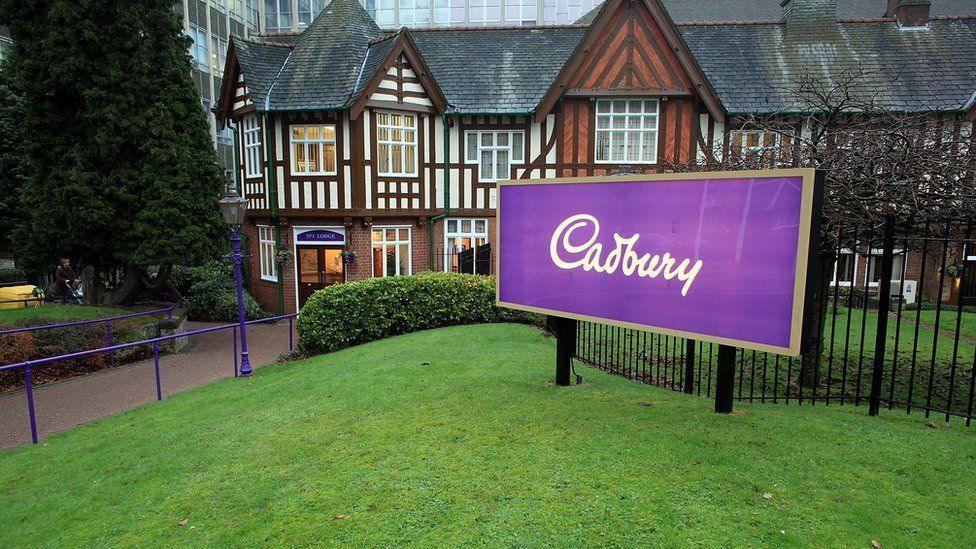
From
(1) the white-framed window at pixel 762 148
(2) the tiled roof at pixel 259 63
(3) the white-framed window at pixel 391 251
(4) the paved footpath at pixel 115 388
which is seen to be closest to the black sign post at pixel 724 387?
(1) the white-framed window at pixel 762 148

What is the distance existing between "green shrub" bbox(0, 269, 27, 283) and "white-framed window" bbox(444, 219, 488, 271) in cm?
2003

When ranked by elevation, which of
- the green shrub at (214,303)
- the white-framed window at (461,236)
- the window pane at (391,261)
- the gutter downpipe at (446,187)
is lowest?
the green shrub at (214,303)

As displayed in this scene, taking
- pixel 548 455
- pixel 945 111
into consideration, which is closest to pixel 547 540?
pixel 548 455

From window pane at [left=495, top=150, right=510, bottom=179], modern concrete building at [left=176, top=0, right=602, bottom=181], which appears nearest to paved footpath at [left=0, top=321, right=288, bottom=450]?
window pane at [left=495, top=150, right=510, bottom=179]

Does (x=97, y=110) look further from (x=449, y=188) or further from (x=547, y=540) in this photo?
(x=547, y=540)

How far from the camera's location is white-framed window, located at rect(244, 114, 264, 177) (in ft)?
62.5

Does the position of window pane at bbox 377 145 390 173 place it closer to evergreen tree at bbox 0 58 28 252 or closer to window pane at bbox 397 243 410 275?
window pane at bbox 397 243 410 275

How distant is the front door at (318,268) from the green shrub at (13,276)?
15.4 meters

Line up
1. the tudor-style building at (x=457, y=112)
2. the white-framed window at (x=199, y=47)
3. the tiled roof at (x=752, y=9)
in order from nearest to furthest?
the tudor-style building at (x=457, y=112), the white-framed window at (x=199, y=47), the tiled roof at (x=752, y=9)

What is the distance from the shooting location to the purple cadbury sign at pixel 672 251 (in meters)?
5.02

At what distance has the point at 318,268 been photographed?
62.5 feet

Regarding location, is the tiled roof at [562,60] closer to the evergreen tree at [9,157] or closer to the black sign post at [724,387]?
the evergreen tree at [9,157]

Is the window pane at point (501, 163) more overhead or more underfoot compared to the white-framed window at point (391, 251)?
more overhead

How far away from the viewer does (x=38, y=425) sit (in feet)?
29.5
